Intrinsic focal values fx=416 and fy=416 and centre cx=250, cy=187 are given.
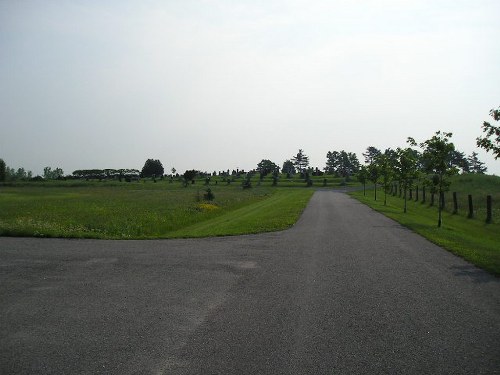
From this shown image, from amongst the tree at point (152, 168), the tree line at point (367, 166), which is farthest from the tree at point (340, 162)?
the tree at point (152, 168)

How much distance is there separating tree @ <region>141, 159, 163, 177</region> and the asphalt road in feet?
491

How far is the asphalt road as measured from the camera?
5.82 m

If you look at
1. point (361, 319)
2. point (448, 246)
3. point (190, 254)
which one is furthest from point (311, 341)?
point (448, 246)

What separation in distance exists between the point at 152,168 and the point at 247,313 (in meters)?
158

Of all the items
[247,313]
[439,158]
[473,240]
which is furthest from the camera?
[439,158]

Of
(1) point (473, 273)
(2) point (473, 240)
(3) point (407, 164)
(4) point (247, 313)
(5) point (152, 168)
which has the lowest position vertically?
(2) point (473, 240)

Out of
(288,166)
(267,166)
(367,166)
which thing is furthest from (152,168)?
(367,166)

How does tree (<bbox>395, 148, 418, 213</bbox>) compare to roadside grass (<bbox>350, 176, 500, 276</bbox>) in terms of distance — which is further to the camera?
tree (<bbox>395, 148, 418, 213</bbox>)

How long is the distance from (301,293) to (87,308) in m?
4.46

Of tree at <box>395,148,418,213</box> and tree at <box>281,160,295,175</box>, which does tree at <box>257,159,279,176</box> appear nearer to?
tree at <box>281,160,295,175</box>

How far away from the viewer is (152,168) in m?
161

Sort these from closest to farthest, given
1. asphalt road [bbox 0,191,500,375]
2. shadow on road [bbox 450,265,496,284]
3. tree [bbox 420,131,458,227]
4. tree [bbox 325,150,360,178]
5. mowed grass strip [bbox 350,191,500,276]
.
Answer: asphalt road [bbox 0,191,500,375] → shadow on road [bbox 450,265,496,284] → mowed grass strip [bbox 350,191,500,276] → tree [bbox 420,131,458,227] → tree [bbox 325,150,360,178]

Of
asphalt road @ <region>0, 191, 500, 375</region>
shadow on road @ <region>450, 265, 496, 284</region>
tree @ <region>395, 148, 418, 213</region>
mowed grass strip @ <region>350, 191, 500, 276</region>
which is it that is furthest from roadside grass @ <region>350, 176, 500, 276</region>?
tree @ <region>395, 148, 418, 213</region>

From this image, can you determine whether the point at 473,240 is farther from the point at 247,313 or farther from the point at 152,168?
the point at 152,168
